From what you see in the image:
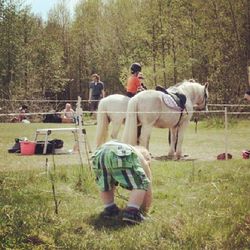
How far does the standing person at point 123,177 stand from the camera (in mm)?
5281

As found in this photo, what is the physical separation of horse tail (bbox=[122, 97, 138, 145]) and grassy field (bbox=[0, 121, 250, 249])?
108 cm

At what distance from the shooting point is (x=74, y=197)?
6.40 m

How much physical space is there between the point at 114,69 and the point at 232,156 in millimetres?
32344

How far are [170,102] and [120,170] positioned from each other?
5996 millimetres

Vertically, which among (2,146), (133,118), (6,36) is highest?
(6,36)

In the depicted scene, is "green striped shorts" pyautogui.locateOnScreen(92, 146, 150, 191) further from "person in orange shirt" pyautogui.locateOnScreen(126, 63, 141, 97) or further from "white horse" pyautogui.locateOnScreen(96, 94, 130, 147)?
"person in orange shirt" pyautogui.locateOnScreen(126, 63, 141, 97)

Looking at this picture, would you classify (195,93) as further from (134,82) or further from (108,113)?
(108,113)

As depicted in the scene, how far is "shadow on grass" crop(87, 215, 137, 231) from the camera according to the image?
201 inches

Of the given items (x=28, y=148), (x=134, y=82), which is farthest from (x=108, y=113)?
(x=28, y=148)

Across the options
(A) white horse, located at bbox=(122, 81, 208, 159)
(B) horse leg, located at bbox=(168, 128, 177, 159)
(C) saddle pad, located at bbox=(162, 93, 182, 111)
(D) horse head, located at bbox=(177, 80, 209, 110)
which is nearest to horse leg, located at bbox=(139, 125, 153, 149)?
(A) white horse, located at bbox=(122, 81, 208, 159)

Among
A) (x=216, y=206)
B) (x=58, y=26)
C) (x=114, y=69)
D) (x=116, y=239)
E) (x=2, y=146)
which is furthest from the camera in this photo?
(x=58, y=26)

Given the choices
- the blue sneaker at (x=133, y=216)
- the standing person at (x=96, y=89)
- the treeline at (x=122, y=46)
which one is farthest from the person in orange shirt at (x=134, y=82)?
the treeline at (x=122, y=46)

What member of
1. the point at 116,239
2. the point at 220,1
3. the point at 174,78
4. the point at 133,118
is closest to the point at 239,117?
the point at 220,1

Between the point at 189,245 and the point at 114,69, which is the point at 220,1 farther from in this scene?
the point at 189,245
